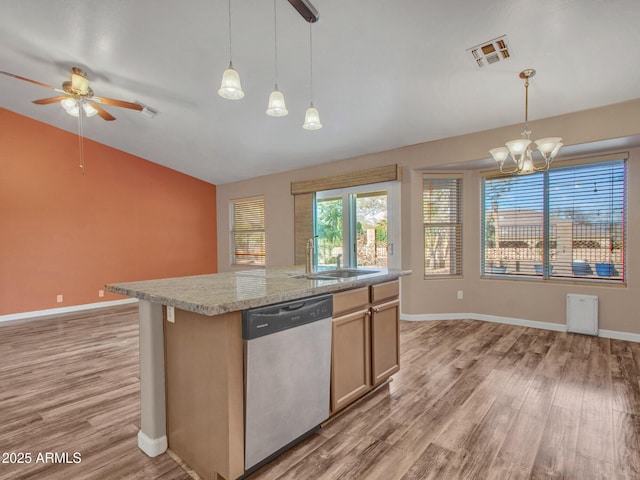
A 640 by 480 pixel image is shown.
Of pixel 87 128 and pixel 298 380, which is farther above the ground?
pixel 87 128

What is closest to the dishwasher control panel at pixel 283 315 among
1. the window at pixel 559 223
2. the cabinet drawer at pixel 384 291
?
the cabinet drawer at pixel 384 291

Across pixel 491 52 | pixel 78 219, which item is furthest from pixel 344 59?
pixel 78 219

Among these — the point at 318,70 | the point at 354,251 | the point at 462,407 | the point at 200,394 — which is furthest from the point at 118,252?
the point at 462,407

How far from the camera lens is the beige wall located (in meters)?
3.52

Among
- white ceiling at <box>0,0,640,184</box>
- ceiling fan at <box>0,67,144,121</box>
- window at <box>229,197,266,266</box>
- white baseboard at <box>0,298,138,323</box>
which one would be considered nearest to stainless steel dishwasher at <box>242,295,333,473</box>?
white ceiling at <box>0,0,640,184</box>

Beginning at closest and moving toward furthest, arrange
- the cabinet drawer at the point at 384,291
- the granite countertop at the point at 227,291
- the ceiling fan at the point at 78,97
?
the granite countertop at the point at 227,291 < the cabinet drawer at the point at 384,291 < the ceiling fan at the point at 78,97

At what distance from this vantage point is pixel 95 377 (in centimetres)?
291

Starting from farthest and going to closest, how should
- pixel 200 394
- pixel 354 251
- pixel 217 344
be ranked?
pixel 354 251 < pixel 200 394 < pixel 217 344

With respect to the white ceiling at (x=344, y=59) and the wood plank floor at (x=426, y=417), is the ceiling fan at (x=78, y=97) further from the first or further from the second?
the wood plank floor at (x=426, y=417)

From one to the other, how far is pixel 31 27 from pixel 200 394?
151 inches

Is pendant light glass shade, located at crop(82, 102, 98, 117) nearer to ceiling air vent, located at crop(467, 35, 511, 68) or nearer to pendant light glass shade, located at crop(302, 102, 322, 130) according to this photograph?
pendant light glass shade, located at crop(302, 102, 322, 130)

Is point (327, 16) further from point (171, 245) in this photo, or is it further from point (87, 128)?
point (171, 245)

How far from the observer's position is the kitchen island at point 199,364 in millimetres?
1530

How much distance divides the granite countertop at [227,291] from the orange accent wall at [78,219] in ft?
14.6
